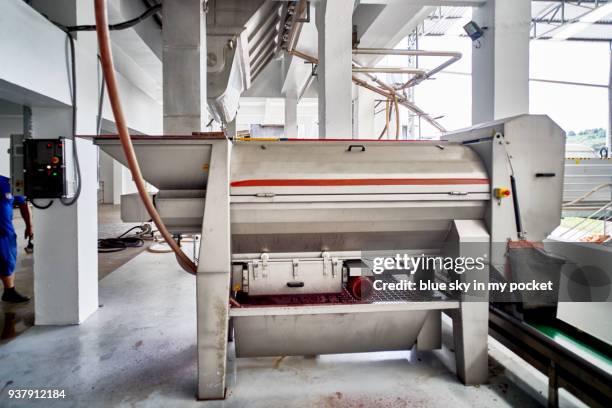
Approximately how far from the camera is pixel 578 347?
1.89 meters

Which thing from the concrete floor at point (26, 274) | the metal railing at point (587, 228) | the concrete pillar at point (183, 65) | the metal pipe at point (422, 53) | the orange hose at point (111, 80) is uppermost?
the metal pipe at point (422, 53)

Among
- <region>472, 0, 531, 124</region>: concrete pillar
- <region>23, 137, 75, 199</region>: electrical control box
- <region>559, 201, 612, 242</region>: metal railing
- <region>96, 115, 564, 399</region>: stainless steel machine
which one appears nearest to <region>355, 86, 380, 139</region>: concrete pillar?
<region>472, 0, 531, 124</region>: concrete pillar

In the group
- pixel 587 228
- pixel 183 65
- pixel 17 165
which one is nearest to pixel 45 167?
pixel 17 165

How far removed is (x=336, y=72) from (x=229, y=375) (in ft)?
10.2

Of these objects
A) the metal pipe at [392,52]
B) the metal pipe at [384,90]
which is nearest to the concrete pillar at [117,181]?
the metal pipe at [384,90]

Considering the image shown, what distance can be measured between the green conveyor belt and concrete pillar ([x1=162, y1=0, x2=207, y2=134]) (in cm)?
304

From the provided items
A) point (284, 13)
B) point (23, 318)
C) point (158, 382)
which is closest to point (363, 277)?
point (158, 382)

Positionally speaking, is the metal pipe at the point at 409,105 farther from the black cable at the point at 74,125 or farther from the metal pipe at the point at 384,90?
the black cable at the point at 74,125

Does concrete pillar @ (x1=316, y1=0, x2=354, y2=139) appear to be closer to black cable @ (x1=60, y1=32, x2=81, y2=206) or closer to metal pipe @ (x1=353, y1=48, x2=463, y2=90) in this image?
metal pipe @ (x1=353, y1=48, x2=463, y2=90)

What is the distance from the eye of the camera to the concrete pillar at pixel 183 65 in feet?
10.7

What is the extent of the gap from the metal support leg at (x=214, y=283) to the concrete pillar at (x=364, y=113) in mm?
5168

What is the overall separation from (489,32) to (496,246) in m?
2.36

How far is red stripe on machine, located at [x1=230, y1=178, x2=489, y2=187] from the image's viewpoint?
2043 mm

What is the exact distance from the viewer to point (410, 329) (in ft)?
7.45
